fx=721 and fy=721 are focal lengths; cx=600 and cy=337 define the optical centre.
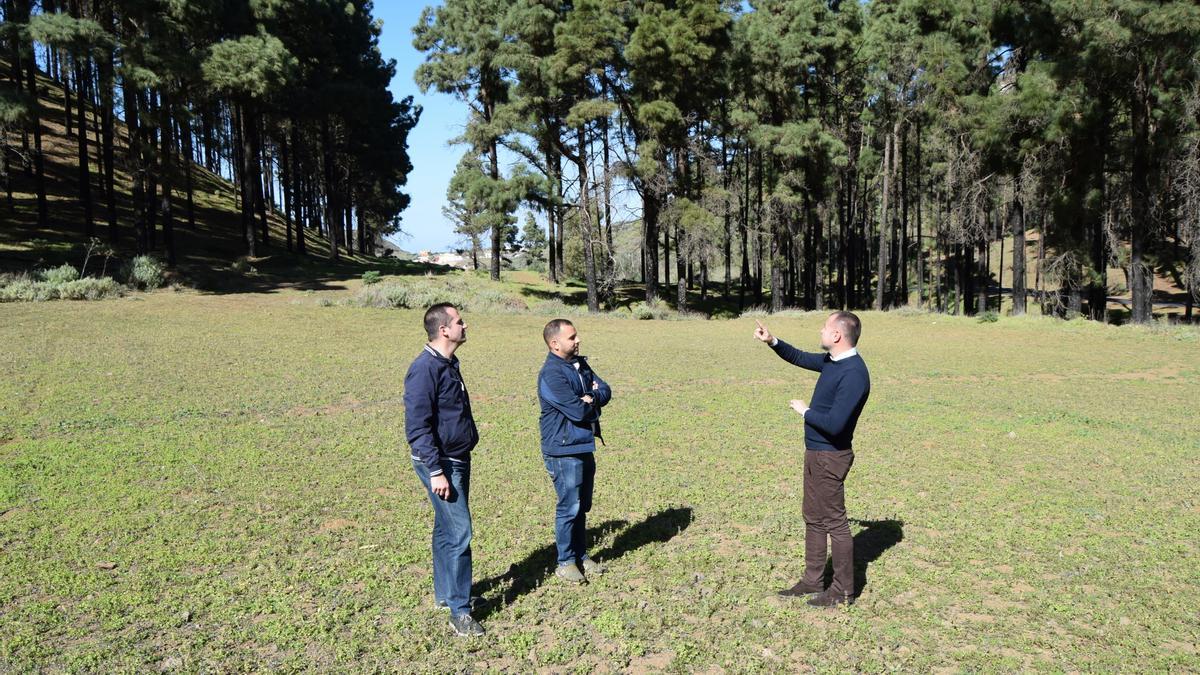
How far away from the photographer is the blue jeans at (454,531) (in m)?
4.77

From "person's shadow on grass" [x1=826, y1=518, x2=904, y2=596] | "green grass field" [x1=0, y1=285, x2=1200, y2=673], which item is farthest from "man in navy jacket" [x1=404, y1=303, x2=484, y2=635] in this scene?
"person's shadow on grass" [x1=826, y1=518, x2=904, y2=596]

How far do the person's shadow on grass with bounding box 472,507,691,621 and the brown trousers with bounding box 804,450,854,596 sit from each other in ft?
5.81

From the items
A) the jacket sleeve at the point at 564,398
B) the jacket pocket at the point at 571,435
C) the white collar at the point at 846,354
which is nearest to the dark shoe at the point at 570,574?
the jacket pocket at the point at 571,435

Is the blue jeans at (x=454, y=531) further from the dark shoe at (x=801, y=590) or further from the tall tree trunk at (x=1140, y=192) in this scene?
the tall tree trunk at (x=1140, y=192)

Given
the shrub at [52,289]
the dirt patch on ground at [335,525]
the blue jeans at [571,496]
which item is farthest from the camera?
the shrub at [52,289]

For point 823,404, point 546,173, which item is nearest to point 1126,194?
point 546,173

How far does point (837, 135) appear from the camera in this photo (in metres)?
36.5

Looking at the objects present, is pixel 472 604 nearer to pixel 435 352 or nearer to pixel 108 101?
pixel 435 352

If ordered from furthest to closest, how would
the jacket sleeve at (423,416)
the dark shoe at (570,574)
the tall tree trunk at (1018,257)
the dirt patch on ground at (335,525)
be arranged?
1. the tall tree trunk at (1018,257)
2. the dirt patch on ground at (335,525)
3. the dark shoe at (570,574)
4. the jacket sleeve at (423,416)

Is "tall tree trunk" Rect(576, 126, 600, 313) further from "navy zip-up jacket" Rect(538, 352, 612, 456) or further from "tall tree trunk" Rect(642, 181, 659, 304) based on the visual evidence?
"navy zip-up jacket" Rect(538, 352, 612, 456)

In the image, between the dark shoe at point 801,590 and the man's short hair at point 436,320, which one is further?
the dark shoe at point 801,590

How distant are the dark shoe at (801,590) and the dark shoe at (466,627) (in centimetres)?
233

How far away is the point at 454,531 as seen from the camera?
480cm

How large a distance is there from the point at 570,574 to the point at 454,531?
1.38 m
